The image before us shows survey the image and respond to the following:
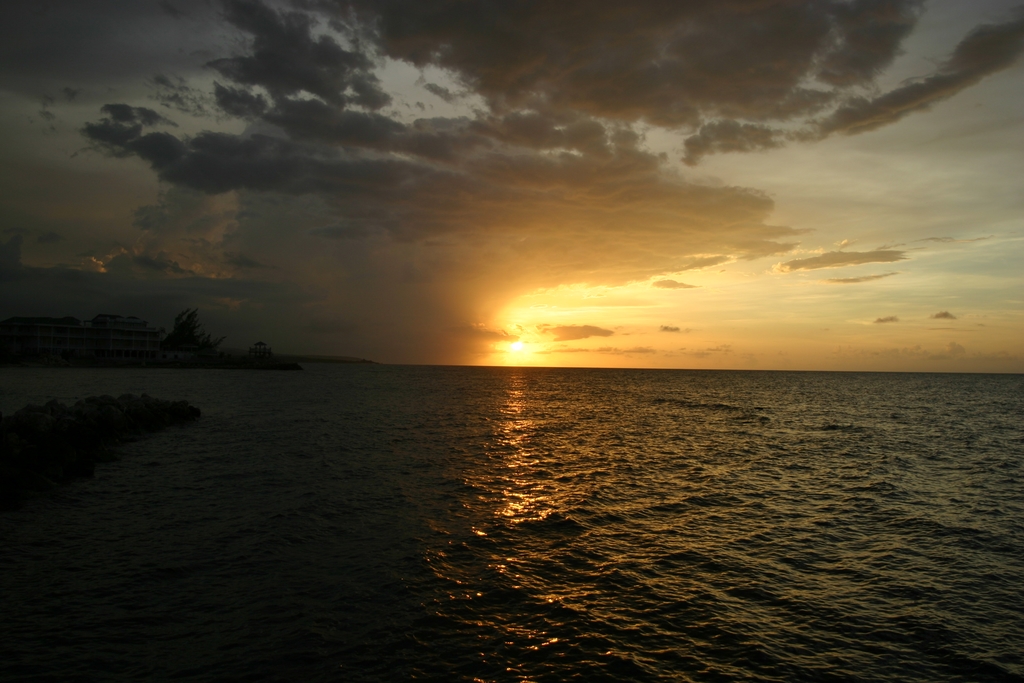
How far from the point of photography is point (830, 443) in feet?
137

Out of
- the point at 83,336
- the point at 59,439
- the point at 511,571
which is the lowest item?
the point at 511,571

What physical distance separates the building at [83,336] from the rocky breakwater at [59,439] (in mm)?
138661

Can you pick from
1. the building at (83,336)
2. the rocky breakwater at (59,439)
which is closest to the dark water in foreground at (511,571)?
the rocky breakwater at (59,439)

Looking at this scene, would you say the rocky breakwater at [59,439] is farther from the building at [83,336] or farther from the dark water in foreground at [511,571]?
the building at [83,336]

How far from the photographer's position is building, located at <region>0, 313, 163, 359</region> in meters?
146

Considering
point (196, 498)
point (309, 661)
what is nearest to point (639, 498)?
point (309, 661)

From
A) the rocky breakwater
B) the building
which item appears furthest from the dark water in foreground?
the building

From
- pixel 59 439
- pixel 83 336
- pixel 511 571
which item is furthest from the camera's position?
pixel 83 336

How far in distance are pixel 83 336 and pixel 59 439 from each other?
163m

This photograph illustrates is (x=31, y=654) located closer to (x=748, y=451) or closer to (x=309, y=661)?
(x=309, y=661)

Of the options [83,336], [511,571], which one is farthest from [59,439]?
[83,336]

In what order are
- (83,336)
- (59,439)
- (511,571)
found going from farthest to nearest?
(83,336)
(59,439)
(511,571)

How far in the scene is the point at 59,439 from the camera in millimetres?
28750

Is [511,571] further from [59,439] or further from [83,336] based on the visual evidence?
[83,336]
